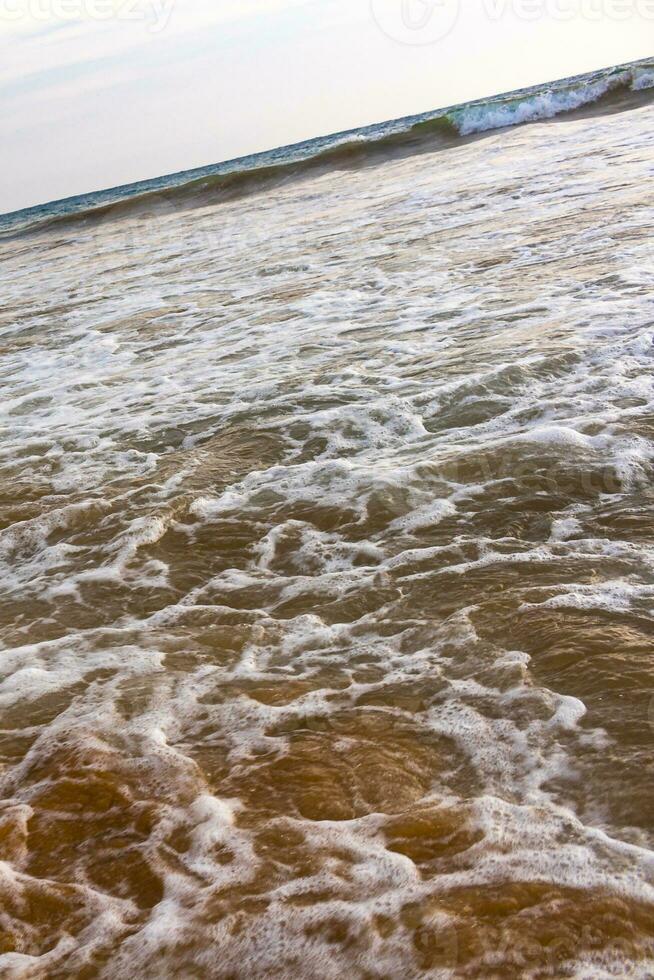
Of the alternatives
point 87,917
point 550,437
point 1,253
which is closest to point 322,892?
point 87,917

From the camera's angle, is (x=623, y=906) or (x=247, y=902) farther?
(x=247, y=902)

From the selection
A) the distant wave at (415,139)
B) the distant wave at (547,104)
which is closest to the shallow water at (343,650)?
the distant wave at (415,139)

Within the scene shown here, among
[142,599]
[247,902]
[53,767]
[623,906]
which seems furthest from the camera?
[142,599]

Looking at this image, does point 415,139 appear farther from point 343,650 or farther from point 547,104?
point 343,650

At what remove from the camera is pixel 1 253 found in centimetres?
2373

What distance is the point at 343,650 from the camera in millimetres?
3045

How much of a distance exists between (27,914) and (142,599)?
1.62 m

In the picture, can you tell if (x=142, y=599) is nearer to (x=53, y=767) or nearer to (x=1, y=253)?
(x=53, y=767)

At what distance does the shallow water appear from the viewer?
1.97m

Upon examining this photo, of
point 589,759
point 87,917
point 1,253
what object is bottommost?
point 589,759

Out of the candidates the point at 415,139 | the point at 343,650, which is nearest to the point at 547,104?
the point at 415,139

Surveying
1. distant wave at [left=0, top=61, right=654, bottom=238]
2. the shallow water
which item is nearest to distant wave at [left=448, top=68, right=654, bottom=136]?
distant wave at [left=0, top=61, right=654, bottom=238]

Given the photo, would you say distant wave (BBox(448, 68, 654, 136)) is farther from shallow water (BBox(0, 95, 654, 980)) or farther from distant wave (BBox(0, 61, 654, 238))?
shallow water (BBox(0, 95, 654, 980))

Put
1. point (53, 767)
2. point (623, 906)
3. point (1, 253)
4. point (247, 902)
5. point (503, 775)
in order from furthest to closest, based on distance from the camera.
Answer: point (1, 253) < point (53, 767) < point (503, 775) < point (247, 902) < point (623, 906)
